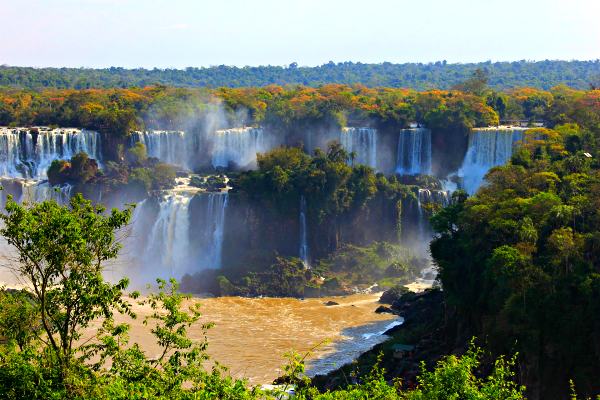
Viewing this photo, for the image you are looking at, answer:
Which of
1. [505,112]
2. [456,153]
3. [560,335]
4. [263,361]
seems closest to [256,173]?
[456,153]

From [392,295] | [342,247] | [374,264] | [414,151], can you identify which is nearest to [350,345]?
[392,295]

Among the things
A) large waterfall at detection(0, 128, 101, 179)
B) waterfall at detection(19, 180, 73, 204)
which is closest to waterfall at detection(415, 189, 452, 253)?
waterfall at detection(19, 180, 73, 204)

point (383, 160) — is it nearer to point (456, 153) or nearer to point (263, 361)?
point (456, 153)

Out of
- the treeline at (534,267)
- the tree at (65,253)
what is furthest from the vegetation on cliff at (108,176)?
the tree at (65,253)

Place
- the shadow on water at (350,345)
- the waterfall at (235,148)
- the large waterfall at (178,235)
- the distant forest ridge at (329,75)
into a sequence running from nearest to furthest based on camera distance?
the shadow on water at (350,345), the large waterfall at (178,235), the waterfall at (235,148), the distant forest ridge at (329,75)

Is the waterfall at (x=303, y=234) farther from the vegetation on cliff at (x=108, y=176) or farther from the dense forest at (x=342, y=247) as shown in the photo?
the vegetation on cliff at (x=108, y=176)

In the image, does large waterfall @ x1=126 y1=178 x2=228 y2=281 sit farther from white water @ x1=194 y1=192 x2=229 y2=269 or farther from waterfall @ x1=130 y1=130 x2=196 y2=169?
waterfall @ x1=130 y1=130 x2=196 y2=169
